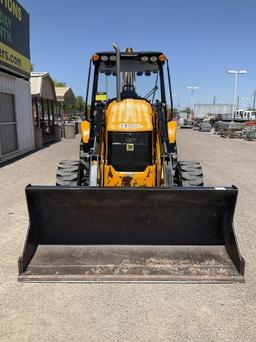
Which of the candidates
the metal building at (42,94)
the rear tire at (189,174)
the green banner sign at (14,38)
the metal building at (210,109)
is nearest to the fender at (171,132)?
the rear tire at (189,174)

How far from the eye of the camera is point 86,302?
3.31 m

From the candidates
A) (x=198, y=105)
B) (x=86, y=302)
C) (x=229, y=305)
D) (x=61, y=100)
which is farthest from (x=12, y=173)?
(x=198, y=105)

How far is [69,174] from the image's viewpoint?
220 inches

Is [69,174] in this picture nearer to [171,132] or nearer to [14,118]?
[171,132]

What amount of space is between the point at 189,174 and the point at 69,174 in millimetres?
2002

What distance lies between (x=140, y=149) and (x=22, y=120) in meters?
11.2

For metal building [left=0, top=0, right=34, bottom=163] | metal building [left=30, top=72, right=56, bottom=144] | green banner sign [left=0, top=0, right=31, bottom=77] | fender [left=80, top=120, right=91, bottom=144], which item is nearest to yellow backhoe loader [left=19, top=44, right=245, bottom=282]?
fender [left=80, top=120, right=91, bottom=144]

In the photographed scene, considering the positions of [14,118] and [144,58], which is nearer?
[144,58]

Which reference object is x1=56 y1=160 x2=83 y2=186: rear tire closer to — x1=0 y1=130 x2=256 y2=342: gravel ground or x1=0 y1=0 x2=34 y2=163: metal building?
x1=0 y1=130 x2=256 y2=342: gravel ground

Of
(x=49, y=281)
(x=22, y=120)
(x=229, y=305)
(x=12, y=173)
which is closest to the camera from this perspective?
(x=229, y=305)

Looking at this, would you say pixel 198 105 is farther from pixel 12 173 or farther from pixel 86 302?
pixel 86 302

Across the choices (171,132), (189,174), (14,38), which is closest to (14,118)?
(14,38)

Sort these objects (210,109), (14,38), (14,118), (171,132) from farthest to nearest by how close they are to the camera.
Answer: (210,109) → (14,118) → (14,38) → (171,132)

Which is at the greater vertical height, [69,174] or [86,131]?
[86,131]
